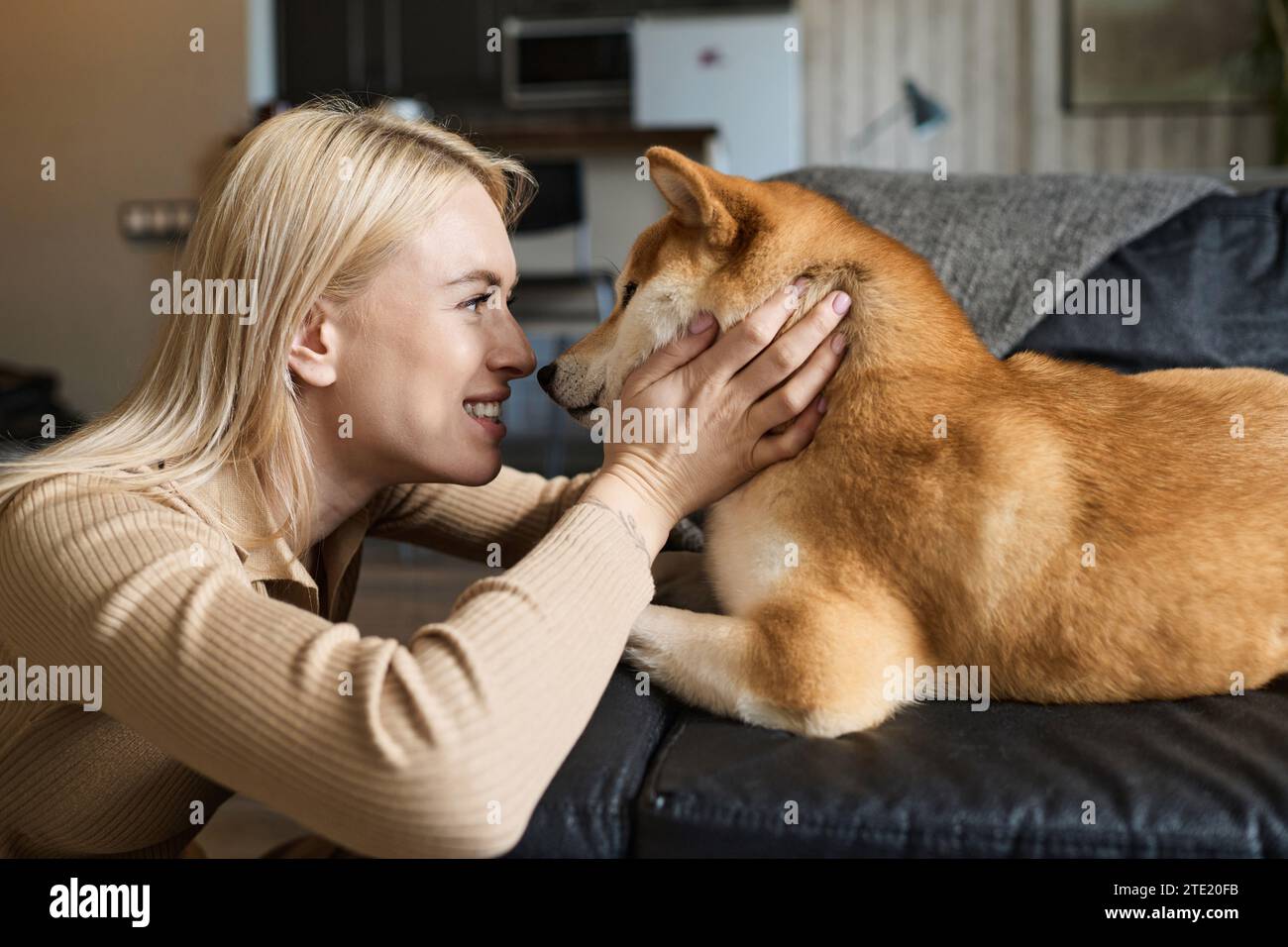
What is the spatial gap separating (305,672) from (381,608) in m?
2.03

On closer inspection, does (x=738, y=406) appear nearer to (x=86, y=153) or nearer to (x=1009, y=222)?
(x=1009, y=222)

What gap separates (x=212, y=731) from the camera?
2.46ft

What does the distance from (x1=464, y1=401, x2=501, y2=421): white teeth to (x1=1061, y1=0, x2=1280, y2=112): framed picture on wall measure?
565 cm

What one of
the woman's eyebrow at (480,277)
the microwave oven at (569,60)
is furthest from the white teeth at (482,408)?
the microwave oven at (569,60)

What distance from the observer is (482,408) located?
3.74 ft

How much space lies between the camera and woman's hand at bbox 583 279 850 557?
3.28ft

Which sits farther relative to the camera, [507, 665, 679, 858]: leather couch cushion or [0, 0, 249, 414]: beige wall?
[0, 0, 249, 414]: beige wall

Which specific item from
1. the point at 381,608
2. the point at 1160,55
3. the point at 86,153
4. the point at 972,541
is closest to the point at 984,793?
the point at 972,541

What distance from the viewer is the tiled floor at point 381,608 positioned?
1.68 m

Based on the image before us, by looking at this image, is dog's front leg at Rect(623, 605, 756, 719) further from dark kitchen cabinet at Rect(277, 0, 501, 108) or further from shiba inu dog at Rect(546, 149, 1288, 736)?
dark kitchen cabinet at Rect(277, 0, 501, 108)

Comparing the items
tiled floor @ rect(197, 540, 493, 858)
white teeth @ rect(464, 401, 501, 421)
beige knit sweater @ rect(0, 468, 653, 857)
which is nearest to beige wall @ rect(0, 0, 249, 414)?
tiled floor @ rect(197, 540, 493, 858)


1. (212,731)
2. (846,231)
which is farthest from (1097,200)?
(212,731)

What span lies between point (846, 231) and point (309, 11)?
6199 millimetres

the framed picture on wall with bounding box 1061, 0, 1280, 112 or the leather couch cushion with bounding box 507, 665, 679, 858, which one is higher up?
the framed picture on wall with bounding box 1061, 0, 1280, 112
